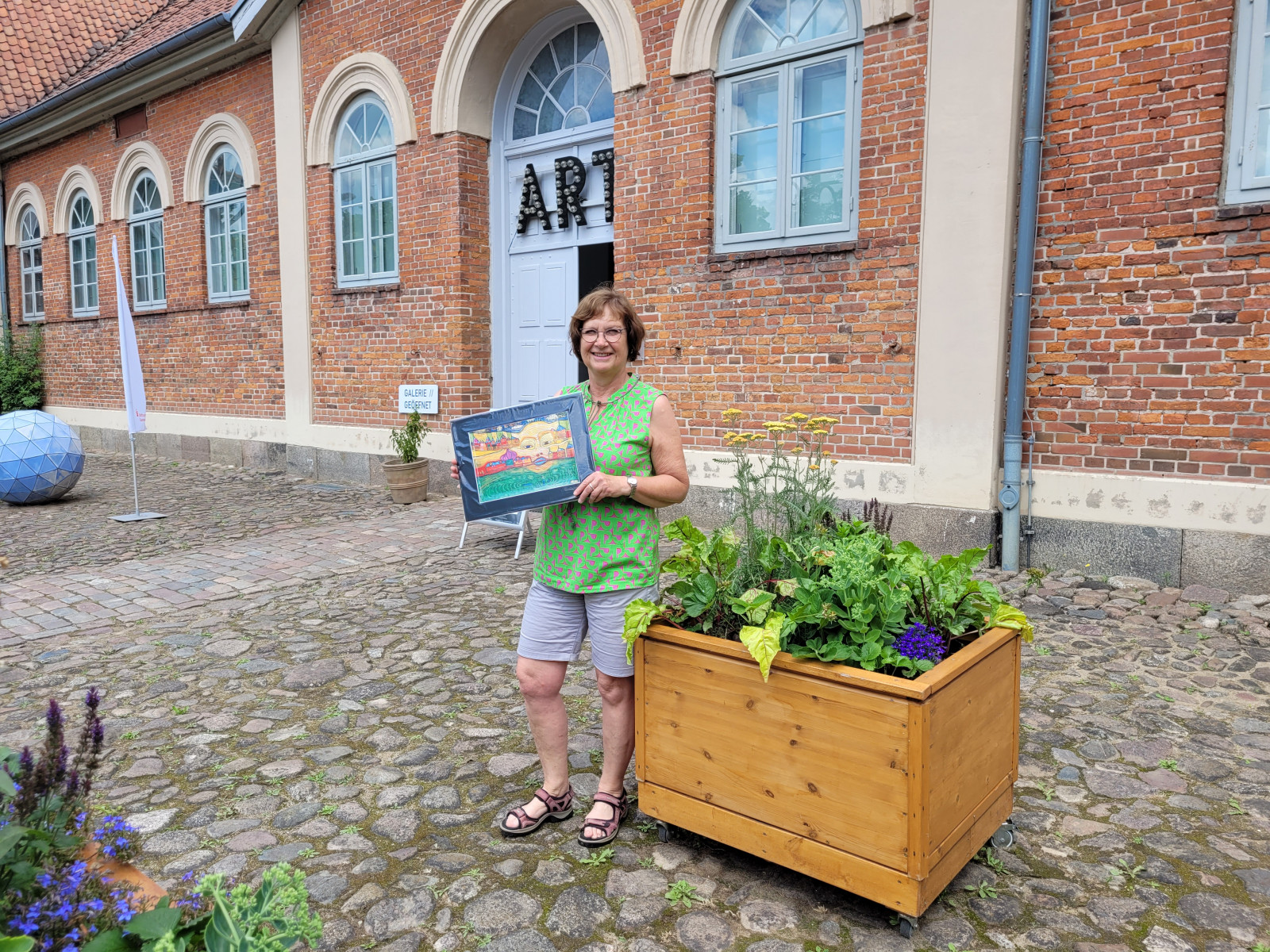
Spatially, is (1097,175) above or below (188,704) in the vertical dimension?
above

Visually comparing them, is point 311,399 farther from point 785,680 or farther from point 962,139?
point 785,680

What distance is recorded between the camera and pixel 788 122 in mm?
7355

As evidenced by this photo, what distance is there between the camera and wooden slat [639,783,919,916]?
2.38 meters

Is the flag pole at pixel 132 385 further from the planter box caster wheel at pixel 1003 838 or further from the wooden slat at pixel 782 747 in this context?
the planter box caster wheel at pixel 1003 838

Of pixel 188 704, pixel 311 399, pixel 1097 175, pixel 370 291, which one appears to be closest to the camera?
pixel 188 704

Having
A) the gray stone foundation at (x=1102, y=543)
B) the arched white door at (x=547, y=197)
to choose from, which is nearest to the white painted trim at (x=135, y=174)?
the arched white door at (x=547, y=197)

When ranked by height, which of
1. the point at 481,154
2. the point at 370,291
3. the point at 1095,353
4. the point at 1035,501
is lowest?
the point at 1035,501

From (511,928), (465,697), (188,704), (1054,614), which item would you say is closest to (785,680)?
(511,928)

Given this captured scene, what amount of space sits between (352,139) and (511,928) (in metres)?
10.8

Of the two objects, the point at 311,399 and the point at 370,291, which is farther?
the point at 311,399

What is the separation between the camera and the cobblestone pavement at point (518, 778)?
100.0 inches

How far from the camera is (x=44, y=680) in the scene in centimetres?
460

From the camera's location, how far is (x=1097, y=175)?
19.6 feet

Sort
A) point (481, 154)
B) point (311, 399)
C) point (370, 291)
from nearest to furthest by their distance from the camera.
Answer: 1. point (481, 154)
2. point (370, 291)
3. point (311, 399)
